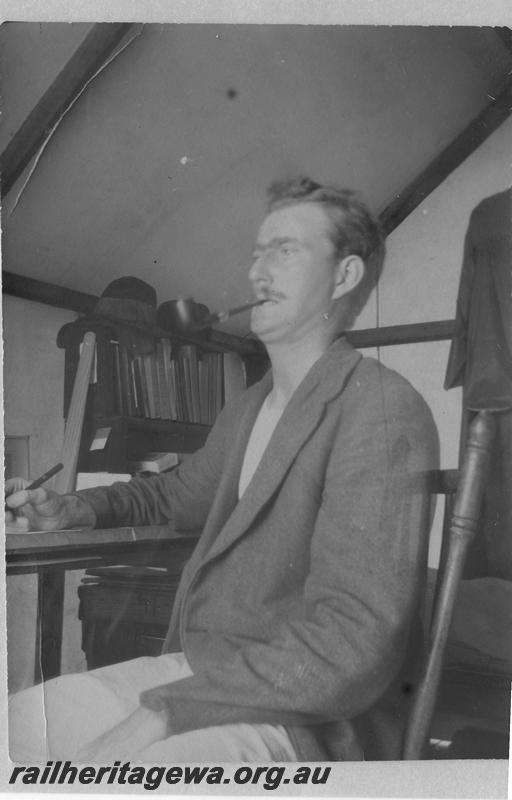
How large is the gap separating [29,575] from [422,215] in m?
1.03

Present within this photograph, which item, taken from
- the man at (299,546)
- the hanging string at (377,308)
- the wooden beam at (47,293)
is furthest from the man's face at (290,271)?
the wooden beam at (47,293)

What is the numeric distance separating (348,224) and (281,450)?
44cm

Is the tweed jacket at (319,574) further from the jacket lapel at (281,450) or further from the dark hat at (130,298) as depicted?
the dark hat at (130,298)

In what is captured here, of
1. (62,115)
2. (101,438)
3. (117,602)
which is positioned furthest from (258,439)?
(62,115)

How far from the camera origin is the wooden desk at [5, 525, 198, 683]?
4.99ft

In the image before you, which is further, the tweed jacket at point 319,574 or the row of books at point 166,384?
the row of books at point 166,384

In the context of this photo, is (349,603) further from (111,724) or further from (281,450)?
(111,724)

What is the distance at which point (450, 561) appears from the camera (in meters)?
1.47

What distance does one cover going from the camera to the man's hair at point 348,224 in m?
1.47

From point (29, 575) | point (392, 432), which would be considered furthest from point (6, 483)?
point (392, 432)

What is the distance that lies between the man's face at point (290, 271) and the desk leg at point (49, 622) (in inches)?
24.4

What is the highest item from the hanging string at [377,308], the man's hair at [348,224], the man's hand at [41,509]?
the man's hair at [348,224]

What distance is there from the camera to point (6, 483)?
5.11ft

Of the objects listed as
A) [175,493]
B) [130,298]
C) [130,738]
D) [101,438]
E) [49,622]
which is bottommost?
[130,738]
